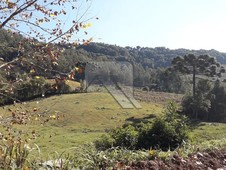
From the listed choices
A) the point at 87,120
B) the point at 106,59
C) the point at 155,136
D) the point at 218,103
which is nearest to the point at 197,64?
the point at 218,103

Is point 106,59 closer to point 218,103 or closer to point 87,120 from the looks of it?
point 87,120

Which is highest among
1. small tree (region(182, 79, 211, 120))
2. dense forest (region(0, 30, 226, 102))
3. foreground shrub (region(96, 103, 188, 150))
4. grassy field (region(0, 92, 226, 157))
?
dense forest (region(0, 30, 226, 102))

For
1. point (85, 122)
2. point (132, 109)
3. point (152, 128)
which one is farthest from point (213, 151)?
point (132, 109)

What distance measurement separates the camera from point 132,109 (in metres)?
53.6

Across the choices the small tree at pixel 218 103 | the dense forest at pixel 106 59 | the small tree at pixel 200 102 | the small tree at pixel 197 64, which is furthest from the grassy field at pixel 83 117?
the small tree at pixel 218 103

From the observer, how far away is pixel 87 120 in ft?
152

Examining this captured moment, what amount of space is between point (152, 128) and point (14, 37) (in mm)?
6338

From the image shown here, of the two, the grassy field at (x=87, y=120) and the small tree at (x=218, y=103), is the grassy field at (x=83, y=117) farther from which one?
the small tree at (x=218, y=103)

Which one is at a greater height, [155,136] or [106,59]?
[106,59]

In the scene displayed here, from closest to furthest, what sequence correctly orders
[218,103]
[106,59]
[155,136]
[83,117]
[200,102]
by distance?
1. [155,136]
2. [200,102]
3. [218,103]
4. [83,117]
5. [106,59]

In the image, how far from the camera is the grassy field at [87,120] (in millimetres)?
34531

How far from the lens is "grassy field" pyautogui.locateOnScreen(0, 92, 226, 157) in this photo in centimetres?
3453

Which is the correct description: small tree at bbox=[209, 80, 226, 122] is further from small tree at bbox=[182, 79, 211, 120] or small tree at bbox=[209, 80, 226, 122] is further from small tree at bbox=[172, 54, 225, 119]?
small tree at bbox=[172, 54, 225, 119]

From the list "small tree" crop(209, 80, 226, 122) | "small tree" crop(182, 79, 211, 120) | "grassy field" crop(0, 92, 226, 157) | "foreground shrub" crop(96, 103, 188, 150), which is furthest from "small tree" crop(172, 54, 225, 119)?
"foreground shrub" crop(96, 103, 188, 150)
